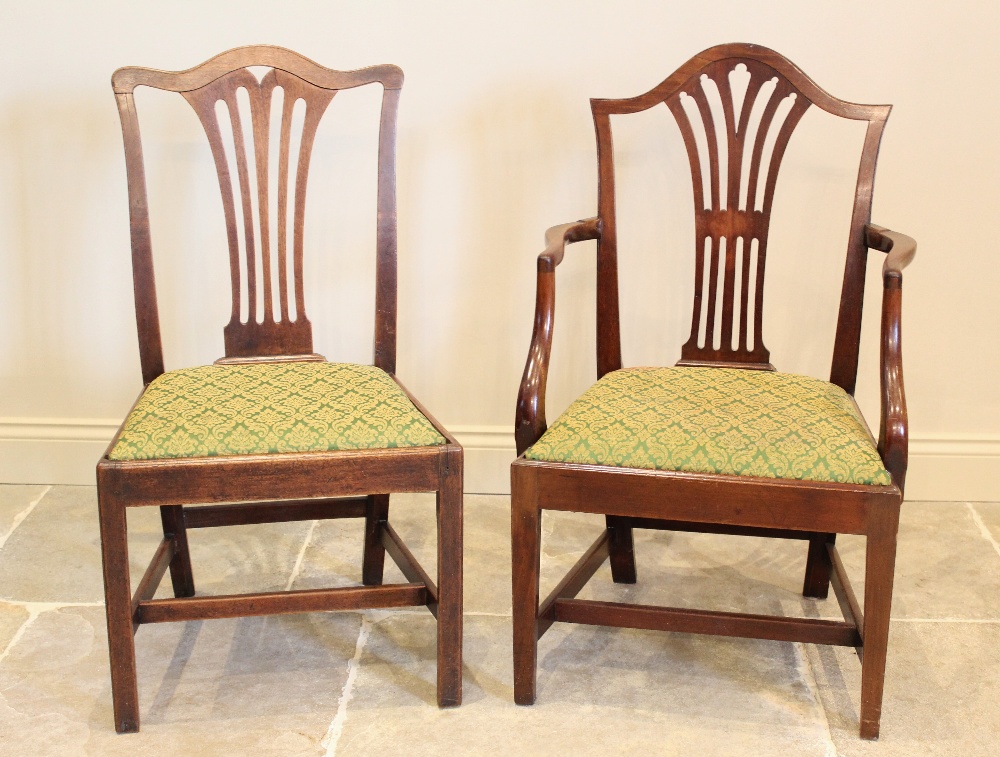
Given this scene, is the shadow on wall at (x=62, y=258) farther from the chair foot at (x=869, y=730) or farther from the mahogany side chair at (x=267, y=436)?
the chair foot at (x=869, y=730)

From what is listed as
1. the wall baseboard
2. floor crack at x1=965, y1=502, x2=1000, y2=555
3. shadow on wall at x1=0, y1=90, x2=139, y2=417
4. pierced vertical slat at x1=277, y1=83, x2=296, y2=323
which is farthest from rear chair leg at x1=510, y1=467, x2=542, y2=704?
shadow on wall at x1=0, y1=90, x2=139, y2=417

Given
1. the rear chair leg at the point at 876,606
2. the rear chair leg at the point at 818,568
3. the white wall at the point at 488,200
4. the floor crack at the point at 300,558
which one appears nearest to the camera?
the rear chair leg at the point at 876,606

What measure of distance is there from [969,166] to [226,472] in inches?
71.7

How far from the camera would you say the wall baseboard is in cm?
267

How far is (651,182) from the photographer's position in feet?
8.23

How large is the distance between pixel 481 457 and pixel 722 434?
1.14m

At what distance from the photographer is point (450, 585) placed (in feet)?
5.71

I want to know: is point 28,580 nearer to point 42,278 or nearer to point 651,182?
point 42,278

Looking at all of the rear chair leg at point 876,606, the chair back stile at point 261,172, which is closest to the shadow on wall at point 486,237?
the chair back stile at point 261,172

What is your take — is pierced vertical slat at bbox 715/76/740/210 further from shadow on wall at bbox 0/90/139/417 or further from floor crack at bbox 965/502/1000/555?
shadow on wall at bbox 0/90/139/417

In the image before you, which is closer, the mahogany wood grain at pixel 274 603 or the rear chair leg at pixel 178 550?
the mahogany wood grain at pixel 274 603

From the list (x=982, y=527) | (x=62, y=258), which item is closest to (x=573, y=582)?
(x=982, y=527)

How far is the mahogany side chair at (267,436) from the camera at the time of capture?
1.64 meters

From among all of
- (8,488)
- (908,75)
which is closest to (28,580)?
(8,488)
